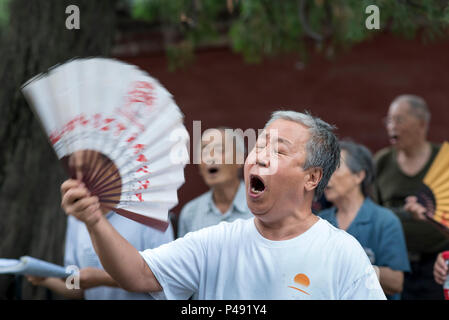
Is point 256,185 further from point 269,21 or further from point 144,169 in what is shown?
point 269,21

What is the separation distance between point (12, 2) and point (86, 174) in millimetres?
3006

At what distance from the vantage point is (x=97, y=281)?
292cm

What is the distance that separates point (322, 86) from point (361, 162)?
312cm

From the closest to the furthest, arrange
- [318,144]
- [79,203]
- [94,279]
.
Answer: [79,203], [318,144], [94,279]

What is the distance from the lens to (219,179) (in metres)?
3.44

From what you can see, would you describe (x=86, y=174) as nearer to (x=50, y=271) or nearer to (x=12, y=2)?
(x=50, y=271)

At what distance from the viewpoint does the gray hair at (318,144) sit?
6.14ft

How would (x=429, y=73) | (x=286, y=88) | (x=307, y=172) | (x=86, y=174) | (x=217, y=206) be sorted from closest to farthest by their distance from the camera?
(x=86, y=174), (x=307, y=172), (x=217, y=206), (x=429, y=73), (x=286, y=88)

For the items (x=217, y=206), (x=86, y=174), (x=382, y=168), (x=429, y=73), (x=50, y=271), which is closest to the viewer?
(x=86, y=174)

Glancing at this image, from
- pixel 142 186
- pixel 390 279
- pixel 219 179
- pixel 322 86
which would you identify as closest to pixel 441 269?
pixel 390 279

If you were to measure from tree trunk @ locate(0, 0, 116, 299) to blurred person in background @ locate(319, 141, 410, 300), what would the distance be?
207 cm

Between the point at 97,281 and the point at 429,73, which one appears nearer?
the point at 97,281

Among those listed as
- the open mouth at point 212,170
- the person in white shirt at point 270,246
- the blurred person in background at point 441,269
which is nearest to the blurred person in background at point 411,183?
the blurred person in background at point 441,269
